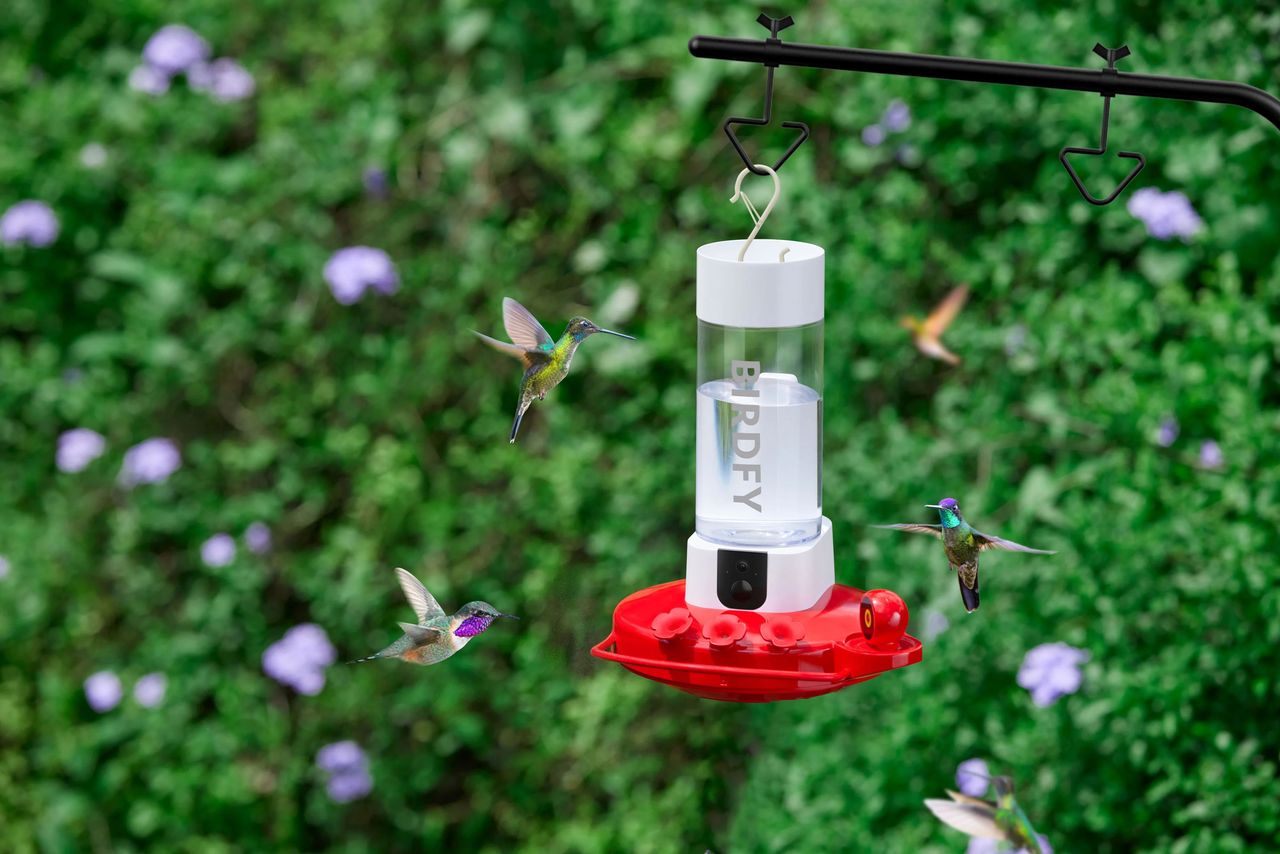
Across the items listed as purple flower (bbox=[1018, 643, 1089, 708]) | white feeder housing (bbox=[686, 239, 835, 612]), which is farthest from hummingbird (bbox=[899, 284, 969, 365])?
white feeder housing (bbox=[686, 239, 835, 612])

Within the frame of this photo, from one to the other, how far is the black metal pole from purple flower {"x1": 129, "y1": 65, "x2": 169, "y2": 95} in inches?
122

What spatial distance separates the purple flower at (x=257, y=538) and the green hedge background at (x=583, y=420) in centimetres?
3

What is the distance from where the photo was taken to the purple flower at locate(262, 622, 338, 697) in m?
3.86

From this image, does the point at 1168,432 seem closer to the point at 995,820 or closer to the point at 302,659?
the point at 995,820

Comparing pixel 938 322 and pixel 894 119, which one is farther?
pixel 894 119

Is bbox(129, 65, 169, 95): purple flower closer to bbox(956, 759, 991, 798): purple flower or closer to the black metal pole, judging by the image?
bbox(956, 759, 991, 798): purple flower

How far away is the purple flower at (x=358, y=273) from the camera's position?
3.89m

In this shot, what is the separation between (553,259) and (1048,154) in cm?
122

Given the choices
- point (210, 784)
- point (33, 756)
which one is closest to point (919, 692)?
point (210, 784)

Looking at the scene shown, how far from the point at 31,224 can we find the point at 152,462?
2.45ft

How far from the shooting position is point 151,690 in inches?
157

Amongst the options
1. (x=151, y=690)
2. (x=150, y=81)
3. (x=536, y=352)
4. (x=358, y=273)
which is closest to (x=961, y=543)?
(x=536, y=352)

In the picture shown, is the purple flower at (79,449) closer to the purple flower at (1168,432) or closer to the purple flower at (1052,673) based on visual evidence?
the purple flower at (1052,673)

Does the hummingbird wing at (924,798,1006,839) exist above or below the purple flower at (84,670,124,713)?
above
